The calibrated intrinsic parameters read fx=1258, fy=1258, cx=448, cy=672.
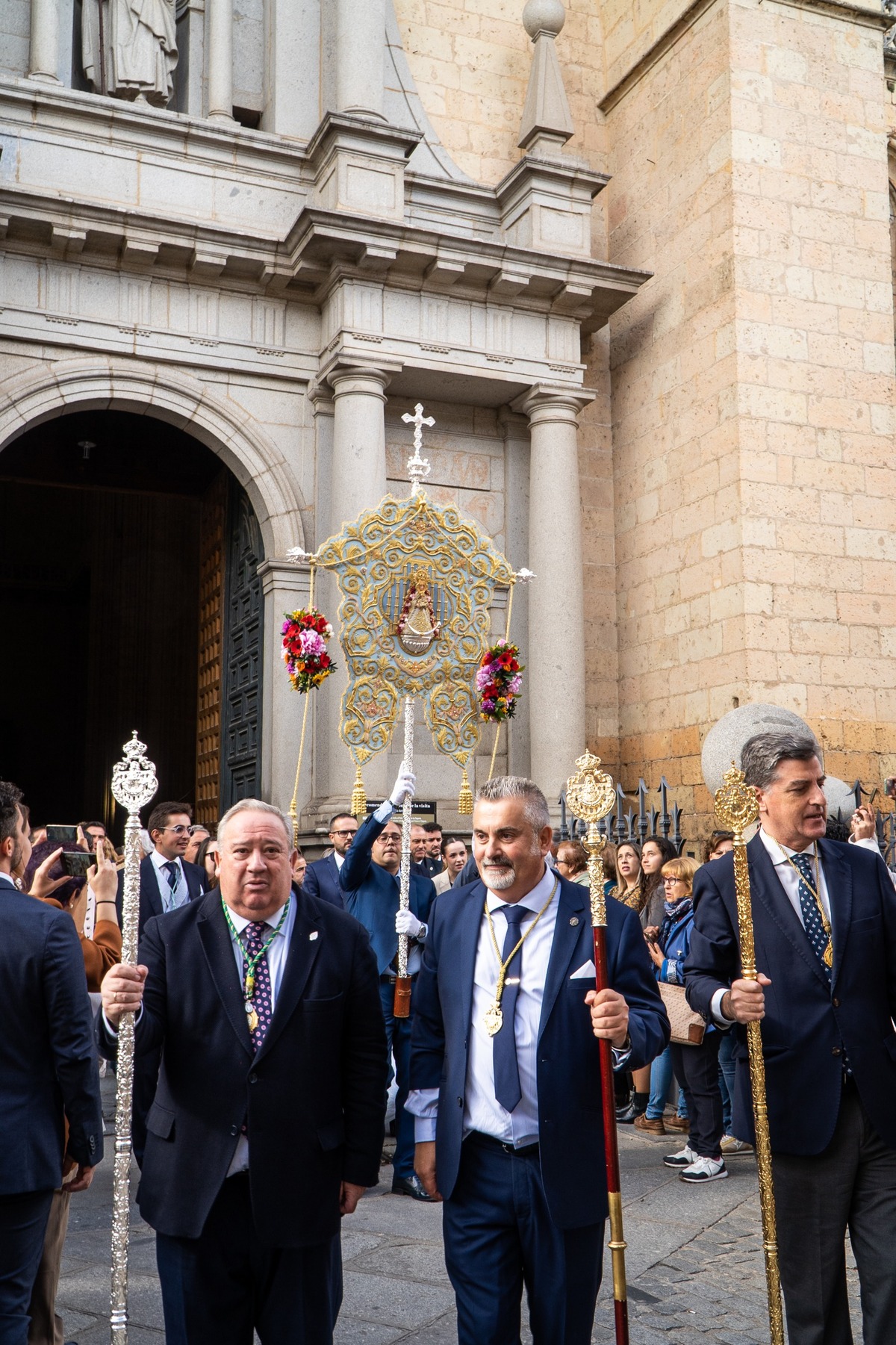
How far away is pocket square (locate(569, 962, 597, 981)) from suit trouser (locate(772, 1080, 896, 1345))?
851 millimetres

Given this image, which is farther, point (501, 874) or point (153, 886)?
point (153, 886)

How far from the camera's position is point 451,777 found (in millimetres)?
12836

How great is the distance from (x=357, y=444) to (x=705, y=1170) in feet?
24.9

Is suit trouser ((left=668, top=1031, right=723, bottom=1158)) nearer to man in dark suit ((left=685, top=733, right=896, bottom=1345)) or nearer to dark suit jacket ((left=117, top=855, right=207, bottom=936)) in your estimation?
dark suit jacket ((left=117, top=855, right=207, bottom=936))

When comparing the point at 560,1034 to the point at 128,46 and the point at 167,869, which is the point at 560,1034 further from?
the point at 128,46

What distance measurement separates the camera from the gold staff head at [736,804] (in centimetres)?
370

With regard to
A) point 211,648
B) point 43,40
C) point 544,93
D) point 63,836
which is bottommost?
point 63,836

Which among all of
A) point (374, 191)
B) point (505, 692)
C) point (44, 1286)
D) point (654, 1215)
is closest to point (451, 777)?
point (505, 692)

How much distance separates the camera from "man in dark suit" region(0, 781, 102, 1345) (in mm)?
3133

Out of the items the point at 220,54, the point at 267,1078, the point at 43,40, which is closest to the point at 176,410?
the point at 43,40

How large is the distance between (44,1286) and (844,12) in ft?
47.1

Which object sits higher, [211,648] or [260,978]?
[211,648]

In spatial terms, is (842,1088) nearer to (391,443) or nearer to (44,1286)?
(44,1286)

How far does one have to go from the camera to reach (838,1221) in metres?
3.53
